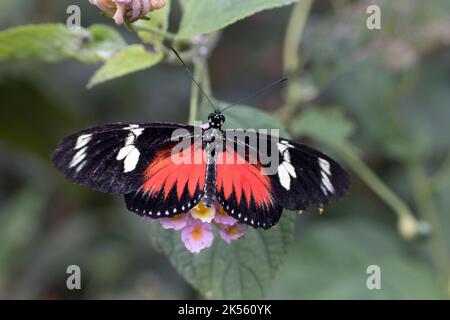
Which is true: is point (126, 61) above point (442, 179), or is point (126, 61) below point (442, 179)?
below

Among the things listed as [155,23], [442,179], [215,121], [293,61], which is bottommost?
[215,121]

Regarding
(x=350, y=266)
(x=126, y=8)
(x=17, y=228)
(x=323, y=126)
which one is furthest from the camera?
(x=17, y=228)

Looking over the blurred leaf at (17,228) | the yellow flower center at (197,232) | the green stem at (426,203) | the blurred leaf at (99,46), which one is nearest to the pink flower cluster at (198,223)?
the yellow flower center at (197,232)

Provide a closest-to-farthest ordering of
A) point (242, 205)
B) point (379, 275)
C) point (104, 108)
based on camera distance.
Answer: point (242, 205) < point (379, 275) < point (104, 108)

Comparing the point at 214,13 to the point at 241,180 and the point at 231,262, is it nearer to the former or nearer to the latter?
the point at 241,180

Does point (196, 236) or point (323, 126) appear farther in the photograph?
point (323, 126)

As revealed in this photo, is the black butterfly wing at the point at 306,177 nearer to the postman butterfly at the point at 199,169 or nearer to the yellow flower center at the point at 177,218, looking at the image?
the postman butterfly at the point at 199,169

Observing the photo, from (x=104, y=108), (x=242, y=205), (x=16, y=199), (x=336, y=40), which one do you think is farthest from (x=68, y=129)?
(x=242, y=205)

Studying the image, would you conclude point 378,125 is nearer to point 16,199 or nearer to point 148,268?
point 148,268

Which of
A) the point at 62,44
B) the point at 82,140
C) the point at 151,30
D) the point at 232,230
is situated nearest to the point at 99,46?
the point at 62,44
